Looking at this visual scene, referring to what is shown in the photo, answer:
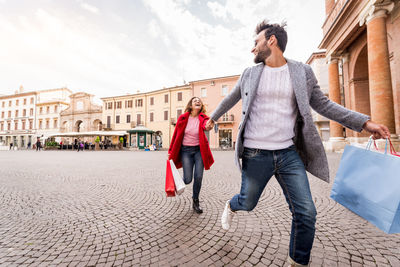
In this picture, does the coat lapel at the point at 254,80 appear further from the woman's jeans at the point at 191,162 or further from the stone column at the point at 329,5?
the stone column at the point at 329,5

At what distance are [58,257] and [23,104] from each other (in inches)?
2287

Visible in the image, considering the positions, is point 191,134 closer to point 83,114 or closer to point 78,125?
point 83,114

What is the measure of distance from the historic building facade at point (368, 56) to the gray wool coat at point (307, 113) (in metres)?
9.83

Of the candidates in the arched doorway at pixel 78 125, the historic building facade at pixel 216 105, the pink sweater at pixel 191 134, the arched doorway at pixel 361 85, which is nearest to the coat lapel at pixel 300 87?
the pink sweater at pixel 191 134

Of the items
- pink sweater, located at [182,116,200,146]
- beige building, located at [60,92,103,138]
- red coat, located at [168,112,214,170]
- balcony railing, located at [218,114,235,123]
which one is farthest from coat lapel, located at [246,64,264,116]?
beige building, located at [60,92,103,138]

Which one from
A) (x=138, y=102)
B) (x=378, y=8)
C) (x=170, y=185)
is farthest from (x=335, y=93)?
(x=138, y=102)

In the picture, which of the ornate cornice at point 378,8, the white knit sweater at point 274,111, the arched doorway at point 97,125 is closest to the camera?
the white knit sweater at point 274,111

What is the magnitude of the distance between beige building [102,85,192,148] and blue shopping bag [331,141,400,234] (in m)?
24.9

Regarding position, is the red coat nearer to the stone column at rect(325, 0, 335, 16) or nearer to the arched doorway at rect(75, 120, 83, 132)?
the stone column at rect(325, 0, 335, 16)

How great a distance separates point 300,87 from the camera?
55.0 inches

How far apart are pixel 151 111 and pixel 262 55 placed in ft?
99.9

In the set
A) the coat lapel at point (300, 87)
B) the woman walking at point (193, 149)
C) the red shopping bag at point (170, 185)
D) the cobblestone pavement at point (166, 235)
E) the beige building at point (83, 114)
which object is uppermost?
the beige building at point (83, 114)

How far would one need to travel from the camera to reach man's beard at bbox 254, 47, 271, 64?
1.54 meters

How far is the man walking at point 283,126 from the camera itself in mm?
1353
